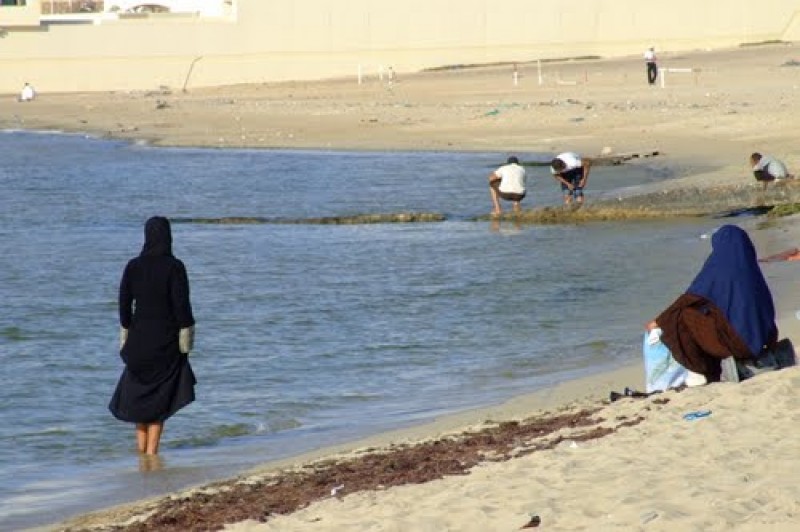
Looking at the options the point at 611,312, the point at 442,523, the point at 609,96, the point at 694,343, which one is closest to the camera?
the point at 442,523

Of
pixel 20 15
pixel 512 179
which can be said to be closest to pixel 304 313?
pixel 512 179

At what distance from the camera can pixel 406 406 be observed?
11883 mm

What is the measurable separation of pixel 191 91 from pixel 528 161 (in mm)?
39677

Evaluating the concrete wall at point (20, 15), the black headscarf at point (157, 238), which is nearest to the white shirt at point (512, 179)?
the black headscarf at point (157, 238)

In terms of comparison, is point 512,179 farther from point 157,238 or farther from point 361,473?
point 361,473

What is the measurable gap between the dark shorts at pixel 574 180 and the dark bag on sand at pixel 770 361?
13310mm

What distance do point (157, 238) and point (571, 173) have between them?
13.9 meters

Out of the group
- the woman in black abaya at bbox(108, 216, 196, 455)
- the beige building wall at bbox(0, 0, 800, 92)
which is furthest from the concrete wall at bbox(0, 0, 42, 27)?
the woman in black abaya at bbox(108, 216, 196, 455)

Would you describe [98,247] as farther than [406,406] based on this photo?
Yes

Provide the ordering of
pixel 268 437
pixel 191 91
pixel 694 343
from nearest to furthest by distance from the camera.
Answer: pixel 694 343 < pixel 268 437 < pixel 191 91

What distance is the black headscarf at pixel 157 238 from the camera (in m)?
9.41

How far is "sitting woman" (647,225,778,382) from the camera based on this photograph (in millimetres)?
9141

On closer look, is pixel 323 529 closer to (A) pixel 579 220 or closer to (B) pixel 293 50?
(A) pixel 579 220

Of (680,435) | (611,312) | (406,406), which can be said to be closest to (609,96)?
(611,312)
